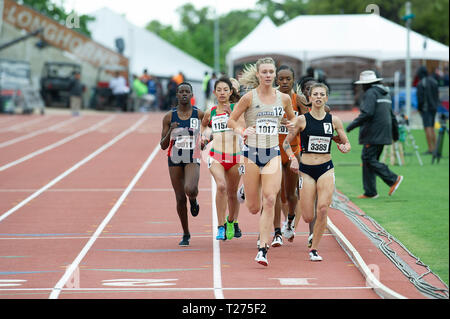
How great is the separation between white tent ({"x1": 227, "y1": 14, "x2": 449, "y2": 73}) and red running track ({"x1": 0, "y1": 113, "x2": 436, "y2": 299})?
18724 mm

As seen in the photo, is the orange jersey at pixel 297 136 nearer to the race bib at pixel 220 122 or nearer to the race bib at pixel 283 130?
the race bib at pixel 283 130

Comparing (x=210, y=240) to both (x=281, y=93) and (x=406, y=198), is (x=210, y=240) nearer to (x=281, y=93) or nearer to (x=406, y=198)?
(x=281, y=93)

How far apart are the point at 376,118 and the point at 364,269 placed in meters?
6.58

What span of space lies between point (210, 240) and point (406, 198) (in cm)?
491

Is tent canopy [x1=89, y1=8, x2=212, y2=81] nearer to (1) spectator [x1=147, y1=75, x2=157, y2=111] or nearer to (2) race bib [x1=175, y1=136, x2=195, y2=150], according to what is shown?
(1) spectator [x1=147, y1=75, x2=157, y2=111]

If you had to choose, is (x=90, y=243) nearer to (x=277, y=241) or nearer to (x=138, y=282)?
(x=277, y=241)

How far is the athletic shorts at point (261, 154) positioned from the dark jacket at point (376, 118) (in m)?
5.64

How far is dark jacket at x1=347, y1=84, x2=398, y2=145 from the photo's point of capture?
1544cm

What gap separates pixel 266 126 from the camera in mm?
9898

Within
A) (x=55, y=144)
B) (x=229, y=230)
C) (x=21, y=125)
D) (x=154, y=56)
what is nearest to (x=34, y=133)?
(x=21, y=125)

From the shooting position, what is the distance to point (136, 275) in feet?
31.2

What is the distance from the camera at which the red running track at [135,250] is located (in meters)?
8.69

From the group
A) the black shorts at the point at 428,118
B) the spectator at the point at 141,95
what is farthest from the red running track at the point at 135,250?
the spectator at the point at 141,95
